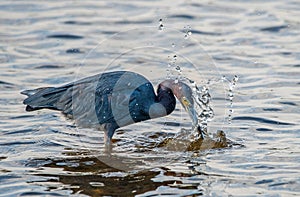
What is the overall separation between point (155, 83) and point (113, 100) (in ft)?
7.01

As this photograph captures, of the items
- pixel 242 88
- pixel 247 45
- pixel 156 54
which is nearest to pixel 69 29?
pixel 156 54

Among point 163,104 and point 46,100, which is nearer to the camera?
point 163,104

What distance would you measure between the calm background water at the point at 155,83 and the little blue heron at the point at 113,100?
365 millimetres

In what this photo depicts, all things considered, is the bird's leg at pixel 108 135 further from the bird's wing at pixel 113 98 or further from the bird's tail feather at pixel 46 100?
the bird's tail feather at pixel 46 100

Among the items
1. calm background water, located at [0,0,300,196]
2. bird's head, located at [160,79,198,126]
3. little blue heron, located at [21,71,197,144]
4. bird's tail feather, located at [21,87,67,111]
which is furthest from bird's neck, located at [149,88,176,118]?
bird's tail feather, located at [21,87,67,111]

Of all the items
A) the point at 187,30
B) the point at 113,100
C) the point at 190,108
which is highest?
the point at 187,30

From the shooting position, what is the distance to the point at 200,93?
9625 mm

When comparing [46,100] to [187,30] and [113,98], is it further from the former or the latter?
[187,30]

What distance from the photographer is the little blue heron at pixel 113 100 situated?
360 inches

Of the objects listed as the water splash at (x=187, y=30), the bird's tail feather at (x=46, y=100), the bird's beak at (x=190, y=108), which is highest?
the water splash at (x=187, y=30)

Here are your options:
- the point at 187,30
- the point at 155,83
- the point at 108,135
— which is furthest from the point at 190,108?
the point at 187,30

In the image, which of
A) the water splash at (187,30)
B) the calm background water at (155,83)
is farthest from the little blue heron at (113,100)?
the water splash at (187,30)

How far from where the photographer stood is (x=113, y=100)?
30.3 feet

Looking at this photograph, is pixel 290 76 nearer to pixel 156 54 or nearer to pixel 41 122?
pixel 156 54
